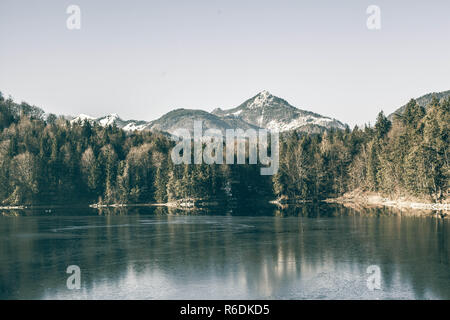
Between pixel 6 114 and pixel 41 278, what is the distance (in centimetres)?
16645

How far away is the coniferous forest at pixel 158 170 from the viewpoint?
141875 mm

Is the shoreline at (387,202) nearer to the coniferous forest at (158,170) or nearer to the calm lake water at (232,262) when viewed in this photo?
the coniferous forest at (158,170)

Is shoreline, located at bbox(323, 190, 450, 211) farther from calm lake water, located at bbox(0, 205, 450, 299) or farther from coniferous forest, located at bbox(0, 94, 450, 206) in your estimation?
calm lake water, located at bbox(0, 205, 450, 299)

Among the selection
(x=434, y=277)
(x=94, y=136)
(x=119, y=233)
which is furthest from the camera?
(x=94, y=136)

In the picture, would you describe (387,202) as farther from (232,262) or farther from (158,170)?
(232,262)

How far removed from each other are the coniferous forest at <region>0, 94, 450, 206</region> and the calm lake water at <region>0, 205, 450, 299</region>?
231ft

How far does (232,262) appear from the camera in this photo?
135ft

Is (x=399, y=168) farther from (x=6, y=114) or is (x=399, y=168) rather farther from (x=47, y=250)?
(x=6, y=114)

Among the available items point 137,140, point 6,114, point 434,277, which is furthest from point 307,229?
point 6,114

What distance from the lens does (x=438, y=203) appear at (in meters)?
96.9

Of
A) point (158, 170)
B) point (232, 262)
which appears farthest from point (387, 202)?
point (232, 262)

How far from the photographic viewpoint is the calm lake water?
1224 inches

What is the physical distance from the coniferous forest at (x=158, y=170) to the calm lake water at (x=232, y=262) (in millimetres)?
70546

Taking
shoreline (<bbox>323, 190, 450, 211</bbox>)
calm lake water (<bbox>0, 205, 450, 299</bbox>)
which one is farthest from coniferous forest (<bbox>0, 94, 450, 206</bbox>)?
calm lake water (<bbox>0, 205, 450, 299</bbox>)
